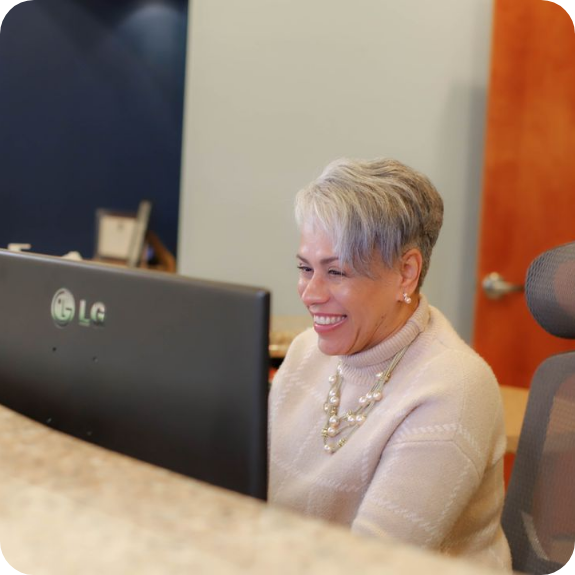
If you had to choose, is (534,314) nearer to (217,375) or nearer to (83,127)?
(217,375)

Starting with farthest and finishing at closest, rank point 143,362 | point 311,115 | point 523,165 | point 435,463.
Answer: point 311,115, point 523,165, point 435,463, point 143,362

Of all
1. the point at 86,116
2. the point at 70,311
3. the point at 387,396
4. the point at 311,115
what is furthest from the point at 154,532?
the point at 86,116

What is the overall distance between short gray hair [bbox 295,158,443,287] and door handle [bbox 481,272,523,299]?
5.38 feet

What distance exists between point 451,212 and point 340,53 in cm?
76

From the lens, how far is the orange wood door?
3064mm

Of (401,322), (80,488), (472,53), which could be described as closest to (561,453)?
(401,322)

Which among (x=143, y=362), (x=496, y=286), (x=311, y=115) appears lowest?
(x=496, y=286)

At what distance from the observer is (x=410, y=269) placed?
157 centimetres

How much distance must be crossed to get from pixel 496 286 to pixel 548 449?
163 centimetres

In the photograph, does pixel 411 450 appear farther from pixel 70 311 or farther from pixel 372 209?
pixel 70 311

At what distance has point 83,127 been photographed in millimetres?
5062

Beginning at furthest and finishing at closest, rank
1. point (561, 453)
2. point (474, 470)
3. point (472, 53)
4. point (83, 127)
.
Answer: point (83, 127)
point (472, 53)
point (561, 453)
point (474, 470)

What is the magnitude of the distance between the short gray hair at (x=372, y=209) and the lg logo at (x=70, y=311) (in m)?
0.58

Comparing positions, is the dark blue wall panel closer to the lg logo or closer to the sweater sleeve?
the sweater sleeve
